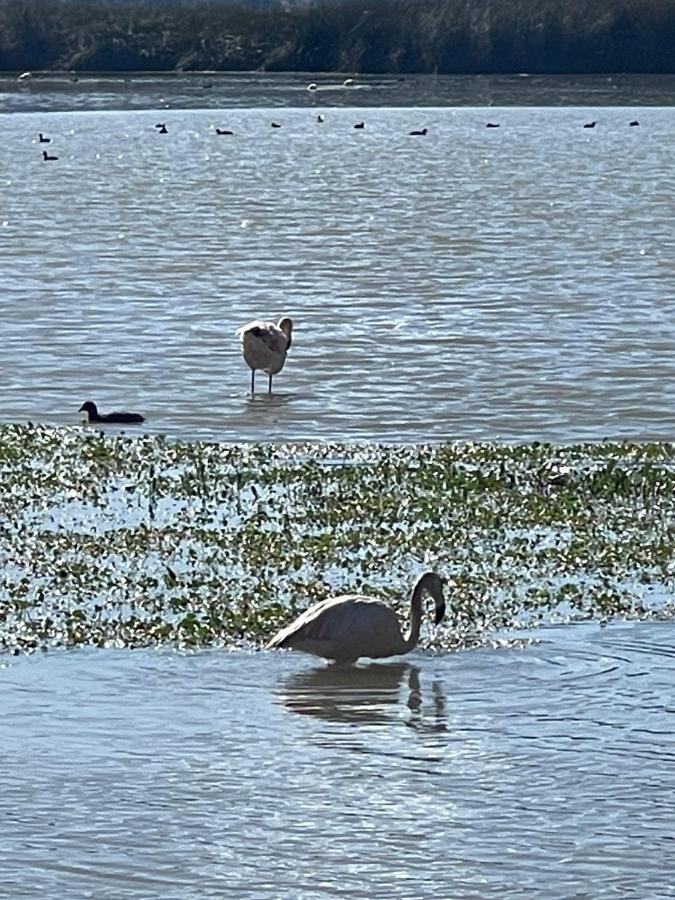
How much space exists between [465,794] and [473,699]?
1.12 m

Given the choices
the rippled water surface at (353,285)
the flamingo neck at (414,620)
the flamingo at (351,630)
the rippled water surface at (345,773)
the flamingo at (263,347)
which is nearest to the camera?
the rippled water surface at (345,773)

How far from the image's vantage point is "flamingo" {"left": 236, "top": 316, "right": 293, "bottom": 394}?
64.8 ft

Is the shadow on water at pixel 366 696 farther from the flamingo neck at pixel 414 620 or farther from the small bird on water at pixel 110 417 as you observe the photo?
the small bird on water at pixel 110 417

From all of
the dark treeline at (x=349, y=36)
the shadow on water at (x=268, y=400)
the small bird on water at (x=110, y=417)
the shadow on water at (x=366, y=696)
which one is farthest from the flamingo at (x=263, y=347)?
the dark treeline at (x=349, y=36)

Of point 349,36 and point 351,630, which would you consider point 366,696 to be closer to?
point 351,630

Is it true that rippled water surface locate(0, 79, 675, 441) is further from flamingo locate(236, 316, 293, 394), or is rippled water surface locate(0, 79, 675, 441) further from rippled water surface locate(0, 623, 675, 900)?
rippled water surface locate(0, 623, 675, 900)

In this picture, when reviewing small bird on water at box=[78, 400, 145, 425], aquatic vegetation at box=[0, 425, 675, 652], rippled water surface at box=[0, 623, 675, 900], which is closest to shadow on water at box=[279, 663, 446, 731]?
rippled water surface at box=[0, 623, 675, 900]

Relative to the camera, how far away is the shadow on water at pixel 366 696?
9.66m

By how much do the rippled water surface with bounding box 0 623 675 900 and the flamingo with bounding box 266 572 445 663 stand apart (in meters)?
0.13

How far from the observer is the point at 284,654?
10477 millimetres

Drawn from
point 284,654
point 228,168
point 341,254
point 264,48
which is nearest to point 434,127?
point 228,168

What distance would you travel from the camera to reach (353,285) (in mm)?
29141

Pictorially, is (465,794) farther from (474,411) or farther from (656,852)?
(474,411)

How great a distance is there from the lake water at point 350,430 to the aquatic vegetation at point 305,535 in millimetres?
482
